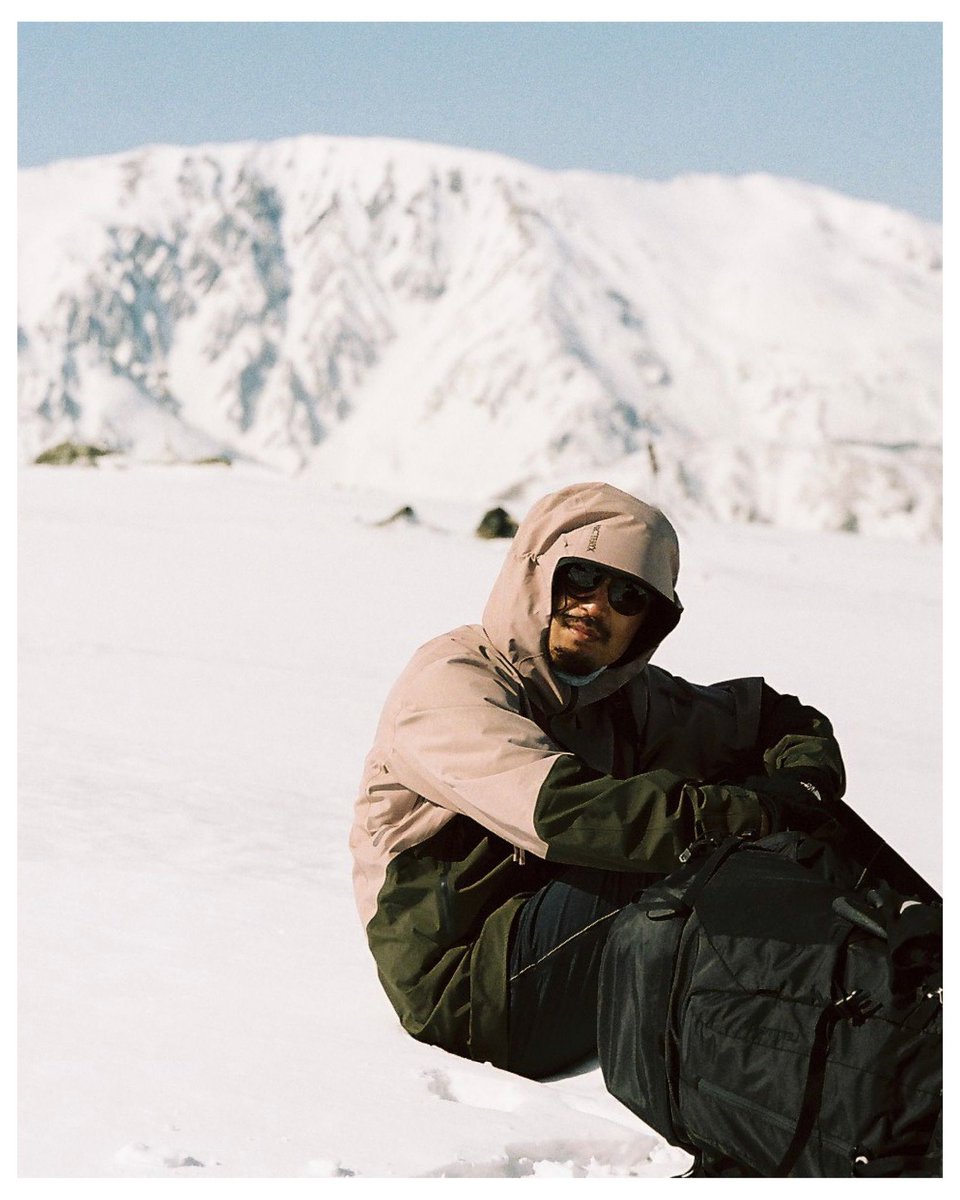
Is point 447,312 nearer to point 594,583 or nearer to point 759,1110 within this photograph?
point 594,583

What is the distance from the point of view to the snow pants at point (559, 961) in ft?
8.52

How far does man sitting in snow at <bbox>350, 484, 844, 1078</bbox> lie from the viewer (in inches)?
96.1

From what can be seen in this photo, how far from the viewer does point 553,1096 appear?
259 centimetres

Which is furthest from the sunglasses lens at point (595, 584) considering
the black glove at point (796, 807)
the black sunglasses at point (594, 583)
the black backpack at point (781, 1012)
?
the black backpack at point (781, 1012)

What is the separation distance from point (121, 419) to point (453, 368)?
32.8 m

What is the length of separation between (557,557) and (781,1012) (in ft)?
2.89

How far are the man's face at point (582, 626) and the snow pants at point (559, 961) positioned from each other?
0.39m

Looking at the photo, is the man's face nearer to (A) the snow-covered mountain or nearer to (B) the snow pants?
(B) the snow pants

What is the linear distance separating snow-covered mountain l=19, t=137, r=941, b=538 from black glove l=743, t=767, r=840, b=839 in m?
113

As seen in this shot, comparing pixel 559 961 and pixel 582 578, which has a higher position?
pixel 582 578

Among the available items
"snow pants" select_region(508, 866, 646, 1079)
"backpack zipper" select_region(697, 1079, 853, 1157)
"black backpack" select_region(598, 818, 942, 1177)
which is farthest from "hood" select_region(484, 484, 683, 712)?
"backpack zipper" select_region(697, 1079, 853, 1157)

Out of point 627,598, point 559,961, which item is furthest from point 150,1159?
point 627,598

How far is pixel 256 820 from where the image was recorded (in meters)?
4.86

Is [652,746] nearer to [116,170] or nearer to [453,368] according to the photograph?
[453,368]
